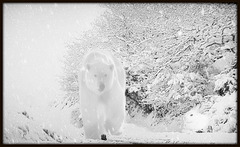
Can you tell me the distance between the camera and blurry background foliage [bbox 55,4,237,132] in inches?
334

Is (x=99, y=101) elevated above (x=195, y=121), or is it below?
above

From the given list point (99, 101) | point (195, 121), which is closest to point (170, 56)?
point (195, 121)

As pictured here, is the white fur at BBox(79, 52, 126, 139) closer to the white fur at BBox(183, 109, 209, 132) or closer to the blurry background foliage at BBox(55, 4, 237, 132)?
the blurry background foliage at BBox(55, 4, 237, 132)

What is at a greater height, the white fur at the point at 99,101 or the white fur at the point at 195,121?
the white fur at the point at 99,101

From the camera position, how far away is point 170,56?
9766 mm

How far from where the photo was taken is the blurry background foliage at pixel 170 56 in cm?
848

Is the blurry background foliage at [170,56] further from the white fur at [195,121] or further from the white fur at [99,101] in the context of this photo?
the white fur at [99,101]

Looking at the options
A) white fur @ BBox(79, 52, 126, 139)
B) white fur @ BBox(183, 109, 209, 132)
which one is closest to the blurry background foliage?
white fur @ BBox(183, 109, 209, 132)

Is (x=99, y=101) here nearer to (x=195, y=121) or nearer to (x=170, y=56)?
(x=195, y=121)

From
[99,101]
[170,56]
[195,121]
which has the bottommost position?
[195,121]

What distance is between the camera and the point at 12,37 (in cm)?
1391

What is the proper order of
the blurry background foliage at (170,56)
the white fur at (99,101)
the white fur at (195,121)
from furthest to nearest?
the blurry background foliage at (170,56)
the white fur at (195,121)
the white fur at (99,101)

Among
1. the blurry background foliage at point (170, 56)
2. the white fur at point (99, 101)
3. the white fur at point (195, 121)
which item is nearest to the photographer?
the white fur at point (99, 101)

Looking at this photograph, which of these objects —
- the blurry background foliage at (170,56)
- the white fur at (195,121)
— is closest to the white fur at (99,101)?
the blurry background foliage at (170,56)
